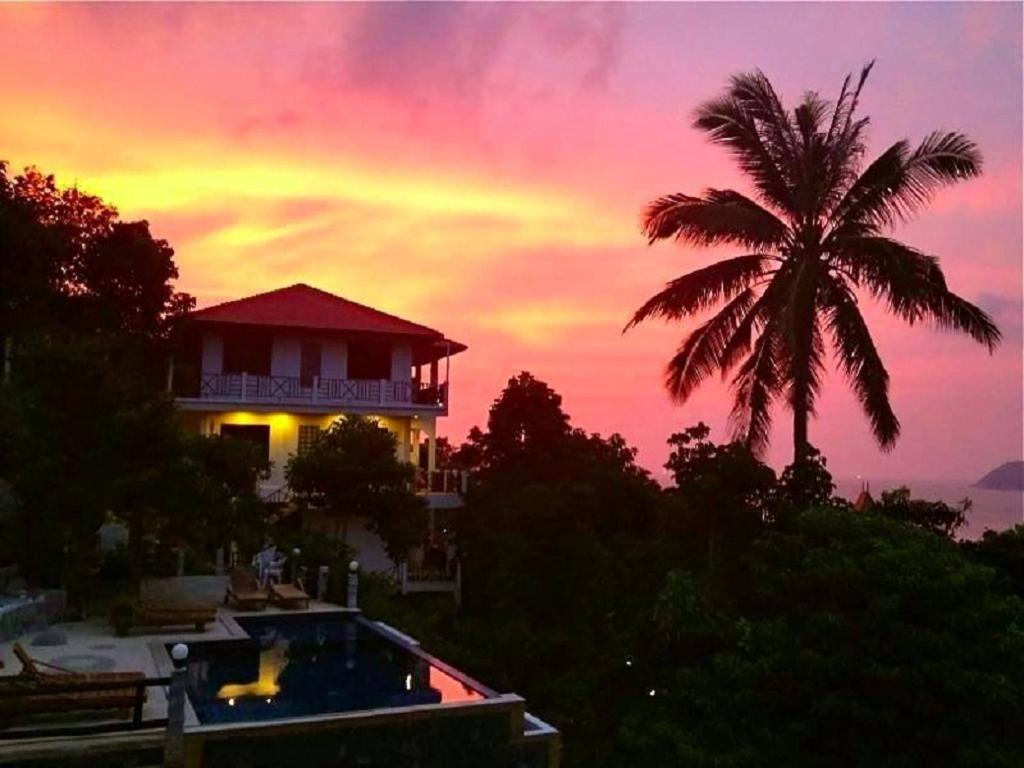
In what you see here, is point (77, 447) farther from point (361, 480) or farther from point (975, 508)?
point (975, 508)

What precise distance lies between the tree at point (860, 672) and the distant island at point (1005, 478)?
332 feet

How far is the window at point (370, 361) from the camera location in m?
27.7

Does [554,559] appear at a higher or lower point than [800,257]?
lower

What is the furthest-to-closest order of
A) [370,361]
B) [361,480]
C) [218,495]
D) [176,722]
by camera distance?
1. [370,361]
2. [361,480]
3. [218,495]
4. [176,722]

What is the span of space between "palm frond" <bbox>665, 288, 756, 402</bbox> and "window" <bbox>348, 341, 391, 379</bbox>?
45.0ft

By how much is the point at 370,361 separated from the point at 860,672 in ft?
66.0

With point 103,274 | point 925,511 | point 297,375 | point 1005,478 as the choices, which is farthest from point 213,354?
point 1005,478

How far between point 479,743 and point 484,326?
21547mm

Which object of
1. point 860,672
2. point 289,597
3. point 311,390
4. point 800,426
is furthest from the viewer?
point 311,390

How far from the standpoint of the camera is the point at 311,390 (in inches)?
1014

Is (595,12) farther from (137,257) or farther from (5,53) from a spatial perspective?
(137,257)

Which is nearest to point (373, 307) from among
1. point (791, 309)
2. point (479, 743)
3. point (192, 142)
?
point (192, 142)

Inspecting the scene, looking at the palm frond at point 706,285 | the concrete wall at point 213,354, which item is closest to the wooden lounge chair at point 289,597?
the palm frond at point 706,285

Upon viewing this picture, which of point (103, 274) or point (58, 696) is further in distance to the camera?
point (103, 274)
